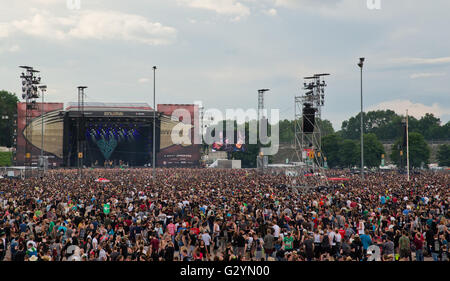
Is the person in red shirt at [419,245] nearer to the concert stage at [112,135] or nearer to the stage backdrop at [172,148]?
the concert stage at [112,135]

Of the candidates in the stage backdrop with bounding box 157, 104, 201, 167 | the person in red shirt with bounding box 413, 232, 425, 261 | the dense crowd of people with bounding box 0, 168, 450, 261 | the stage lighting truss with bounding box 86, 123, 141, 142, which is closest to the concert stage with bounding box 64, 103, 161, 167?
the stage lighting truss with bounding box 86, 123, 141, 142

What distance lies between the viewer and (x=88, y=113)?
7375 cm

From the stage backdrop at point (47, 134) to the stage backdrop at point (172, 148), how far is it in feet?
55.9

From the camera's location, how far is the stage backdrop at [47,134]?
7538 cm

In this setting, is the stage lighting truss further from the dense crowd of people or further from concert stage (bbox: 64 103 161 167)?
the dense crowd of people

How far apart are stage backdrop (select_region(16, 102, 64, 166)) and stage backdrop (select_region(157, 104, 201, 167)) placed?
17.0 meters

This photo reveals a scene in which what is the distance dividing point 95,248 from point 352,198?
1590cm

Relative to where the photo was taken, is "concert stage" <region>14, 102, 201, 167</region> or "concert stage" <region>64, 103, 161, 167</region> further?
"concert stage" <region>14, 102, 201, 167</region>

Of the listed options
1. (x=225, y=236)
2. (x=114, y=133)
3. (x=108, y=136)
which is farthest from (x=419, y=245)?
(x=108, y=136)

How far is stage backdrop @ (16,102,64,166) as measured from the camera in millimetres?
75375

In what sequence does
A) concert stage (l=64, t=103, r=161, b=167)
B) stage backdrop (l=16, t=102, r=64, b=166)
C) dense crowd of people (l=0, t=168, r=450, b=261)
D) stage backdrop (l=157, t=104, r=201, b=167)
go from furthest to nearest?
1. stage backdrop (l=157, t=104, r=201, b=167)
2. stage backdrop (l=16, t=102, r=64, b=166)
3. concert stage (l=64, t=103, r=161, b=167)
4. dense crowd of people (l=0, t=168, r=450, b=261)

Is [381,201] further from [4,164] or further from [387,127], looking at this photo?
[387,127]

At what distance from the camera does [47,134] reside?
75688 millimetres

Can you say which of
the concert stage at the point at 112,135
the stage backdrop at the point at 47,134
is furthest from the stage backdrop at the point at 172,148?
the stage backdrop at the point at 47,134
